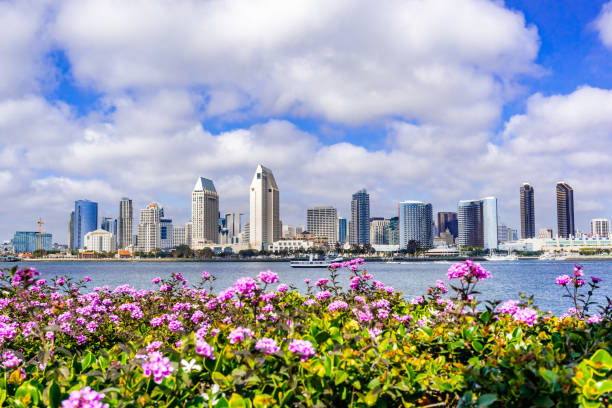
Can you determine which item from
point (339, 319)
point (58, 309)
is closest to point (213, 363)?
point (339, 319)

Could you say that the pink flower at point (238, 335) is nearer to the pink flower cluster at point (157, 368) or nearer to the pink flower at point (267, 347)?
the pink flower at point (267, 347)

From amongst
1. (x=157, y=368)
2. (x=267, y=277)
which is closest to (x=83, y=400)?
(x=157, y=368)

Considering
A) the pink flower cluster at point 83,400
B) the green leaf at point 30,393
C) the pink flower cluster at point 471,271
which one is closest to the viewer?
the pink flower cluster at point 83,400

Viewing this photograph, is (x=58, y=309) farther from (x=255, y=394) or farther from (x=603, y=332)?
(x=603, y=332)

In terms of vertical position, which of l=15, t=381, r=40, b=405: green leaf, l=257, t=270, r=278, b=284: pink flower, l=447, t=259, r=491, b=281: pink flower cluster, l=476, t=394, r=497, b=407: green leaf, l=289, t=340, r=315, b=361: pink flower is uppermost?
l=447, t=259, r=491, b=281: pink flower cluster

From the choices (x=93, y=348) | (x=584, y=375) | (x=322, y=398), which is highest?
(x=584, y=375)

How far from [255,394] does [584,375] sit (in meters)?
2.11

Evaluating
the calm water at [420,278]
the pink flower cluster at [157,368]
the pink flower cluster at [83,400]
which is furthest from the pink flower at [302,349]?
the calm water at [420,278]

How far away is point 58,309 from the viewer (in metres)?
7.89

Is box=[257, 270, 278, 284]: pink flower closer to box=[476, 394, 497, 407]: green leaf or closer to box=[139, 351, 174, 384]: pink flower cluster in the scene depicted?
box=[139, 351, 174, 384]: pink flower cluster

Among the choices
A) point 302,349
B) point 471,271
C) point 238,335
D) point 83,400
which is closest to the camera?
point 83,400

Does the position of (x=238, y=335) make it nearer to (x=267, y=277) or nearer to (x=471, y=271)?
(x=267, y=277)

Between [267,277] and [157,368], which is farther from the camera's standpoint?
[267,277]

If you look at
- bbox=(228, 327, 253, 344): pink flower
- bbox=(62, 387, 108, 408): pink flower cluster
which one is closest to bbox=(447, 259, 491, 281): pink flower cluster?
bbox=(228, 327, 253, 344): pink flower
